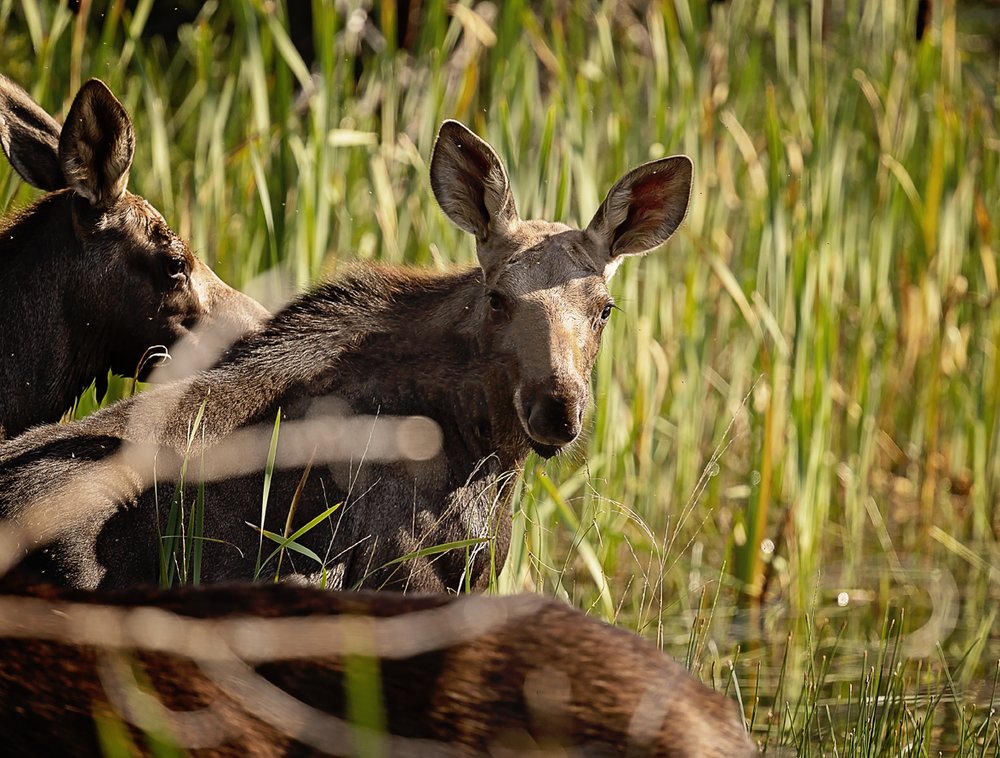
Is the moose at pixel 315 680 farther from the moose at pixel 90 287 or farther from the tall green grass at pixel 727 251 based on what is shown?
the tall green grass at pixel 727 251

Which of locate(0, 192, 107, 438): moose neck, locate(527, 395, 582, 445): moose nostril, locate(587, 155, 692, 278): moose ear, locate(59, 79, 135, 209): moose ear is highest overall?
locate(59, 79, 135, 209): moose ear

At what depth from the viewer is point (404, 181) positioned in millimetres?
8047

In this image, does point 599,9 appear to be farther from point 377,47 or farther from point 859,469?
point 859,469

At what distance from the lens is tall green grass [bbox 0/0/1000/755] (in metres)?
6.74

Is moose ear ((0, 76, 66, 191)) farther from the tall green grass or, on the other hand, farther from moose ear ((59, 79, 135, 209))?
the tall green grass

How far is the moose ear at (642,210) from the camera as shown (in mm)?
5426

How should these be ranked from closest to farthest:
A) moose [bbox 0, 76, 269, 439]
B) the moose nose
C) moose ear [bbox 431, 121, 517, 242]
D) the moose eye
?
the moose nose
moose [bbox 0, 76, 269, 439]
the moose eye
moose ear [bbox 431, 121, 517, 242]

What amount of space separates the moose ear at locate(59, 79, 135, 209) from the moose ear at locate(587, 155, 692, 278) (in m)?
1.79

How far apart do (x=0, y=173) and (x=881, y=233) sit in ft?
16.4

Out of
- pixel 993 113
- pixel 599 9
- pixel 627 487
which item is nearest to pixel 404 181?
pixel 599 9

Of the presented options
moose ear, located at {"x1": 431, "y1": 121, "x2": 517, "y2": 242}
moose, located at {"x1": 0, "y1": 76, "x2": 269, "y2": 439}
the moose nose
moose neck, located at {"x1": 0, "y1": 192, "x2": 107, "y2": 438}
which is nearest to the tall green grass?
the moose nose

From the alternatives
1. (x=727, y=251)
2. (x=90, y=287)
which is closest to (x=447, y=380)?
(x=90, y=287)

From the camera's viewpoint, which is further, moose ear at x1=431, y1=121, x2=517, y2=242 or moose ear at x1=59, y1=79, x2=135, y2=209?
moose ear at x1=431, y1=121, x2=517, y2=242

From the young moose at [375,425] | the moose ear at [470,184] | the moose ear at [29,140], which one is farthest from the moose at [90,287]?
the moose ear at [470,184]
